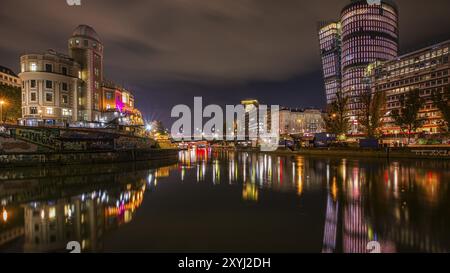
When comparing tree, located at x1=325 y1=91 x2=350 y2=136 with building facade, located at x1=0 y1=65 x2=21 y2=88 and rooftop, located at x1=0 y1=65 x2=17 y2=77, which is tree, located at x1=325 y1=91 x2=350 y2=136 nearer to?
building facade, located at x1=0 y1=65 x2=21 y2=88

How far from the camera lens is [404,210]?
13.1 metres

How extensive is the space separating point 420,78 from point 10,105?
152608 millimetres

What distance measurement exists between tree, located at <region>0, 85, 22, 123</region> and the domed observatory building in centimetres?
1789

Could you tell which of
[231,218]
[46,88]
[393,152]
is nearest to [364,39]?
[393,152]

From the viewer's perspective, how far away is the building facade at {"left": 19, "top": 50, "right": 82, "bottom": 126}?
5794 centimetres

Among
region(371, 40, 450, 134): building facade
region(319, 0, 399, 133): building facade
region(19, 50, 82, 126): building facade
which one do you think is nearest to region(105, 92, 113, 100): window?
region(19, 50, 82, 126): building facade

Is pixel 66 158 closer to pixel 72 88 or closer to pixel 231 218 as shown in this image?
pixel 72 88

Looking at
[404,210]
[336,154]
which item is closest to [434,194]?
[404,210]

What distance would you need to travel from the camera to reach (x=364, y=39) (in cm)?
16738

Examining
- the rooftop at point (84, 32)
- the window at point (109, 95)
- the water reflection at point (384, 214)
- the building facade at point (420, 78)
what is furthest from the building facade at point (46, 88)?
the building facade at point (420, 78)

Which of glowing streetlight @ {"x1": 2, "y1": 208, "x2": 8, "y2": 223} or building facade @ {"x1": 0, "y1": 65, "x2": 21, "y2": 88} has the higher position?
building facade @ {"x1": 0, "y1": 65, "x2": 21, "y2": 88}

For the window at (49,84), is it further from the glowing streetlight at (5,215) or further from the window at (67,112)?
the glowing streetlight at (5,215)

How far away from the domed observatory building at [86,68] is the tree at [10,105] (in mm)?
17888
